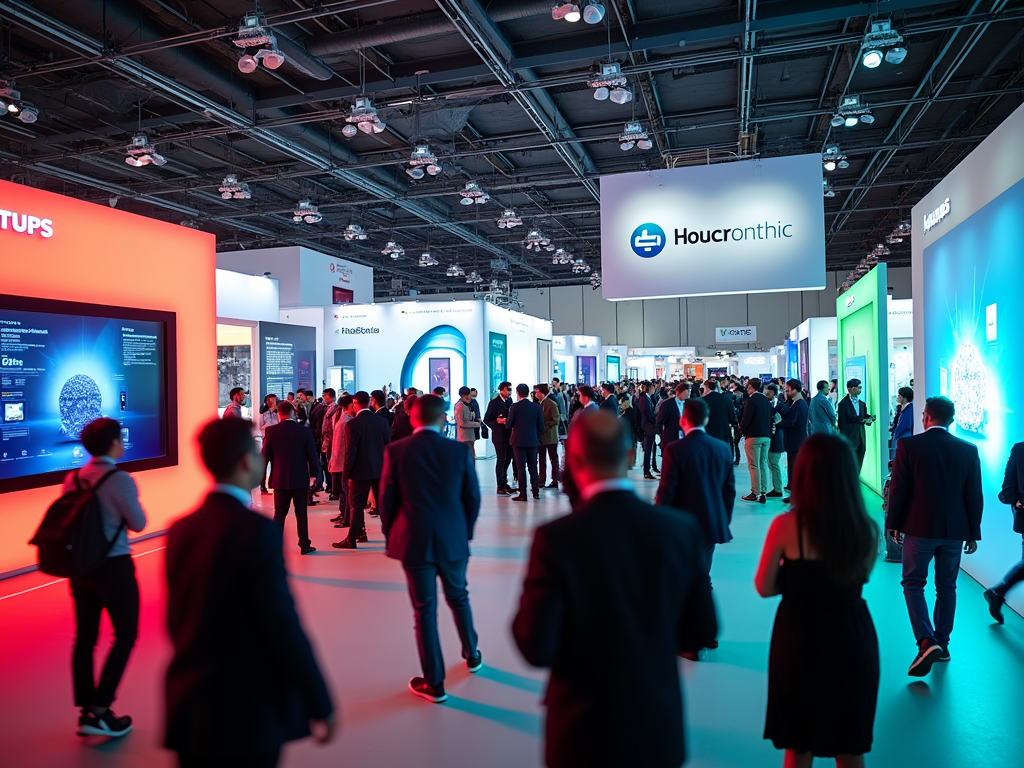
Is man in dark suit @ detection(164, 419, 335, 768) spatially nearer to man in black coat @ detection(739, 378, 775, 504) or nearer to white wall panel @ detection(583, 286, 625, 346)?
man in black coat @ detection(739, 378, 775, 504)

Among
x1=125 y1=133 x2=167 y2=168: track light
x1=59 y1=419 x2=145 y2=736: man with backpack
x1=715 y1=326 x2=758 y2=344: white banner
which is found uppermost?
x1=125 y1=133 x2=167 y2=168: track light

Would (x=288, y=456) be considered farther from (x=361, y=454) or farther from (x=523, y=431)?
(x=523, y=431)

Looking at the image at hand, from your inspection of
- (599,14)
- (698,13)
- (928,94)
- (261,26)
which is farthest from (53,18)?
(928,94)

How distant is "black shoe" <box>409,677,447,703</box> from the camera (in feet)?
10.7

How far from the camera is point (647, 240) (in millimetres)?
6922

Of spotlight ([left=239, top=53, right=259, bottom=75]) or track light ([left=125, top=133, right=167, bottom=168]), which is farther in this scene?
track light ([left=125, top=133, right=167, bottom=168])

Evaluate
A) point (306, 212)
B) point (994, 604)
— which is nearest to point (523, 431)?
point (994, 604)

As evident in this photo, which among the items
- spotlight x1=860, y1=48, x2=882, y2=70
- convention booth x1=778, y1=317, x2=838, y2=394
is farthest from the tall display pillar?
convention booth x1=778, y1=317, x2=838, y2=394

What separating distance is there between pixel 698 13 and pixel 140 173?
34.6 feet

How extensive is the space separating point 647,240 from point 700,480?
3.70 m

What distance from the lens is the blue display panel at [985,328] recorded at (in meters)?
4.26

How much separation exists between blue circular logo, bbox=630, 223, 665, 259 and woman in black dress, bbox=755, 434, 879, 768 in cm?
506

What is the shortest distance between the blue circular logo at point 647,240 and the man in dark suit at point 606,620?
569 centimetres

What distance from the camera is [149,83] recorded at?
335 inches
